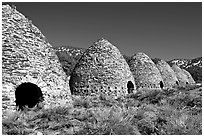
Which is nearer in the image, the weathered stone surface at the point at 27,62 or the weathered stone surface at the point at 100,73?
the weathered stone surface at the point at 27,62

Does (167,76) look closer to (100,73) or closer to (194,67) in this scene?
(100,73)

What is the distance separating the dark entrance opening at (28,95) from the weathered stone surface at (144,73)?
369 inches

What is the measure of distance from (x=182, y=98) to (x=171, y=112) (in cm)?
394

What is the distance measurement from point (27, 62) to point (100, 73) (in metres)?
4.90

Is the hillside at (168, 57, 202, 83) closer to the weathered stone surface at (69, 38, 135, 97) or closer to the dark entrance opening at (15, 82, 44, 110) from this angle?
the weathered stone surface at (69, 38, 135, 97)

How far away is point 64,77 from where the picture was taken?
9719mm

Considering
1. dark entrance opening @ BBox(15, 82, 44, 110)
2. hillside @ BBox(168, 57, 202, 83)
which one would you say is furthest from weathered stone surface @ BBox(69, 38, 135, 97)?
hillside @ BBox(168, 57, 202, 83)

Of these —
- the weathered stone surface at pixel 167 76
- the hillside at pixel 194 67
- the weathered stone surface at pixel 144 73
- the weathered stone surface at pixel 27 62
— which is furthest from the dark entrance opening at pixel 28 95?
the hillside at pixel 194 67

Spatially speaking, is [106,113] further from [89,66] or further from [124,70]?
[124,70]

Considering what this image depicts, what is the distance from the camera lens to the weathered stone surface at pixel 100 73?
42.4ft

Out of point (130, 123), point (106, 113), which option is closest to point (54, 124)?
point (106, 113)

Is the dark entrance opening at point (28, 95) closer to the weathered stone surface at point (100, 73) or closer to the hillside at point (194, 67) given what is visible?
the weathered stone surface at point (100, 73)

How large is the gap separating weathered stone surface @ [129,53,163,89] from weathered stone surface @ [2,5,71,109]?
9073mm

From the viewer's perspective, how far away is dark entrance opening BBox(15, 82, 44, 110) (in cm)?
885
